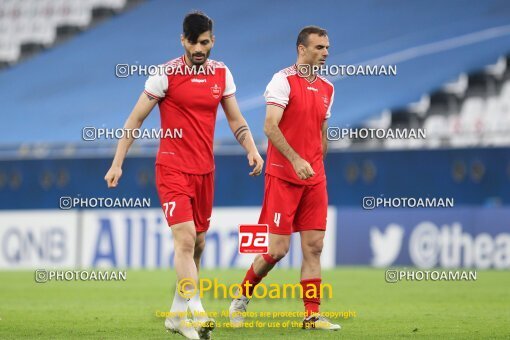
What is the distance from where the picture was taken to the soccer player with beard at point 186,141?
8338 millimetres

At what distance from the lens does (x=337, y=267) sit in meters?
19.0

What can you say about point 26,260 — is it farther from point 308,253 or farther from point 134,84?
point 308,253

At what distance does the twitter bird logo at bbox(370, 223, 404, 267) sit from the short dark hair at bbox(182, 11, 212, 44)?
10614 millimetres

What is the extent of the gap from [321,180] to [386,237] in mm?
9429

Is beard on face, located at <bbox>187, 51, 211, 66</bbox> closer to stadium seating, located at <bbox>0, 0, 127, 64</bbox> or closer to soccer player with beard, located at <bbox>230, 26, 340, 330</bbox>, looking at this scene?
soccer player with beard, located at <bbox>230, 26, 340, 330</bbox>

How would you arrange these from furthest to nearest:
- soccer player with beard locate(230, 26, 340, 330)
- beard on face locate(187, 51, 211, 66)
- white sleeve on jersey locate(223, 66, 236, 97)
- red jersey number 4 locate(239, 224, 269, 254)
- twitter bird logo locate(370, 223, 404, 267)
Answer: twitter bird logo locate(370, 223, 404, 267) → soccer player with beard locate(230, 26, 340, 330) → red jersey number 4 locate(239, 224, 269, 254) → white sleeve on jersey locate(223, 66, 236, 97) → beard on face locate(187, 51, 211, 66)

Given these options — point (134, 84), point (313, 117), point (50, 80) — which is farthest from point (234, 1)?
point (313, 117)

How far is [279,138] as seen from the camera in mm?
9070

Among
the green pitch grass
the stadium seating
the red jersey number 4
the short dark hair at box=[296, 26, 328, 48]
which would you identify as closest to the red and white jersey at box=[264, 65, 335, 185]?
the short dark hair at box=[296, 26, 328, 48]

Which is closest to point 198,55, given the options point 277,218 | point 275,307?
point 277,218

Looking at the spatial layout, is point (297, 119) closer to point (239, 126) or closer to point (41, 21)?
point (239, 126)

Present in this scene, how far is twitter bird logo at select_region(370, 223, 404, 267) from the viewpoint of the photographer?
1852cm

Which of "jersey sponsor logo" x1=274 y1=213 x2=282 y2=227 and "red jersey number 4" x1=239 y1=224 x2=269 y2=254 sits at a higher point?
"jersey sponsor logo" x1=274 y1=213 x2=282 y2=227

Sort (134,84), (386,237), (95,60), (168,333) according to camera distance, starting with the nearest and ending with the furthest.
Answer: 1. (168,333)
2. (386,237)
3. (134,84)
4. (95,60)
